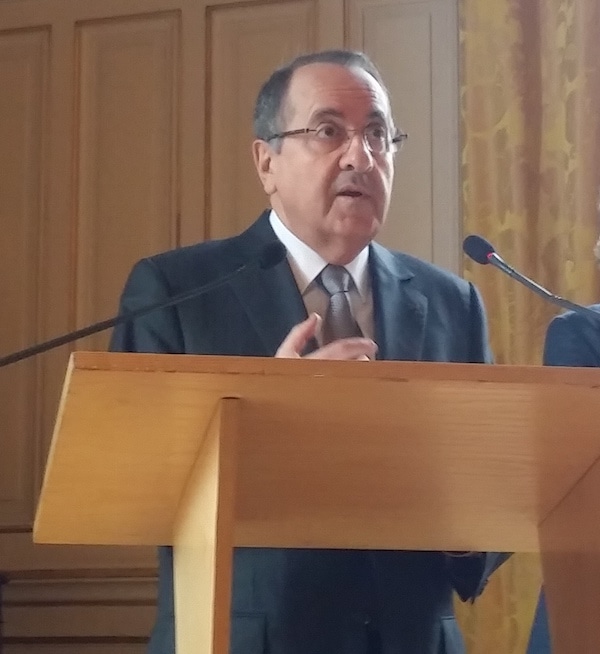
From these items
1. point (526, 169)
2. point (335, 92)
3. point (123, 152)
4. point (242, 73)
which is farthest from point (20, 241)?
point (335, 92)

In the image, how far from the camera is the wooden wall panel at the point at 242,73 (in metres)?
3.03

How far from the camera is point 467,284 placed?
5.84ft

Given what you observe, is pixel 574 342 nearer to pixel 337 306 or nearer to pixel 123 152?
pixel 337 306

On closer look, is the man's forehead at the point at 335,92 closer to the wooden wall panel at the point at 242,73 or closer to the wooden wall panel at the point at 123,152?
the wooden wall panel at the point at 242,73

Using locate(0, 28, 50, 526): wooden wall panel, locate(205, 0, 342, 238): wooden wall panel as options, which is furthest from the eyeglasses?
locate(0, 28, 50, 526): wooden wall panel

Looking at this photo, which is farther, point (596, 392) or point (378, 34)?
point (378, 34)

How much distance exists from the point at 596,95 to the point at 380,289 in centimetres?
120

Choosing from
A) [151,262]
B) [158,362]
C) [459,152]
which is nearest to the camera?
[158,362]

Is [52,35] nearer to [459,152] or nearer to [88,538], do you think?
[459,152]

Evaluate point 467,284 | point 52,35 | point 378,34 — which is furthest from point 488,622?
point 52,35

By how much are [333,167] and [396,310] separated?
10.5 inches

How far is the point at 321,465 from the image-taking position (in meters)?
1.06

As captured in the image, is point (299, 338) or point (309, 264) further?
point (309, 264)

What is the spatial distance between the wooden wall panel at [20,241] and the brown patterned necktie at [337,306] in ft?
5.21
